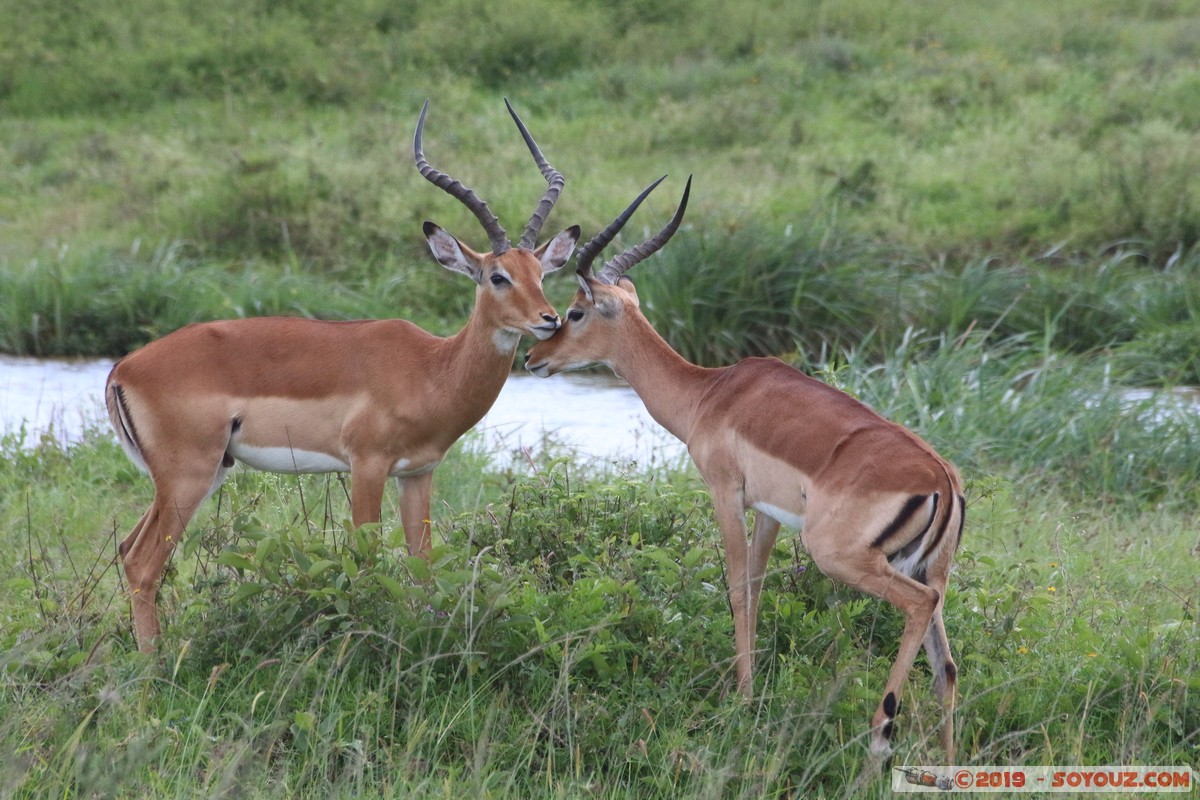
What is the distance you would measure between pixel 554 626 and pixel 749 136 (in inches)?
404

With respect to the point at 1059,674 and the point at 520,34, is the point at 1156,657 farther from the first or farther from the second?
the point at 520,34

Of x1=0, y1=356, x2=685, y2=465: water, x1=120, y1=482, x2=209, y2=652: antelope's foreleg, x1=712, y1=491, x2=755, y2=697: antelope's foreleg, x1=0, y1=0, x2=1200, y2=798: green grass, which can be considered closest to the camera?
x1=0, y1=0, x2=1200, y2=798: green grass

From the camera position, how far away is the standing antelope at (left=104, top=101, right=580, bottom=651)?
430 cm

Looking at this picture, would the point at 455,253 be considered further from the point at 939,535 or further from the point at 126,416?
the point at 939,535

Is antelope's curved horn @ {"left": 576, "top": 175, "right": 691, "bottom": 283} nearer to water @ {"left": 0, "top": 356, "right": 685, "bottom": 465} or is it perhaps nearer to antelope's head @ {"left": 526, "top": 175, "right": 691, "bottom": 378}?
antelope's head @ {"left": 526, "top": 175, "right": 691, "bottom": 378}

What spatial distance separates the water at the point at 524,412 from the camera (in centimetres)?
664

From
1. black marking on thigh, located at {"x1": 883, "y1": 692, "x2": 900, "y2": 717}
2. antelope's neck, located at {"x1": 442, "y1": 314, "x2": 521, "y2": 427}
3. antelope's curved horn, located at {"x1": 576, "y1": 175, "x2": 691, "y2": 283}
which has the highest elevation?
antelope's curved horn, located at {"x1": 576, "y1": 175, "x2": 691, "y2": 283}

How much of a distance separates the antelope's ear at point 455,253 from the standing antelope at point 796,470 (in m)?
0.40

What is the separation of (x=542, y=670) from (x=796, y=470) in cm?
82

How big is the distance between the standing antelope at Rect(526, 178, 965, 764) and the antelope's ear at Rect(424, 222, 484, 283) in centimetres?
40

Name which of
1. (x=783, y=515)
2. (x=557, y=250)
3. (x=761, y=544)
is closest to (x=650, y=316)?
(x=557, y=250)

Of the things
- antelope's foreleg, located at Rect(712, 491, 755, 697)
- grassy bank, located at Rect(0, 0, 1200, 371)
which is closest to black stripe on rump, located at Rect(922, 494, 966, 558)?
antelope's foreleg, located at Rect(712, 491, 755, 697)

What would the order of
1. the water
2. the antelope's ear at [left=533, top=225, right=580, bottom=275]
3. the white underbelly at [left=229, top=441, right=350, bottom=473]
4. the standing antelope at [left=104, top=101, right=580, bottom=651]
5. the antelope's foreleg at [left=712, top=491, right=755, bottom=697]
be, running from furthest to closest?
the water → the antelope's ear at [left=533, top=225, right=580, bottom=275] → the white underbelly at [left=229, top=441, right=350, bottom=473] → the standing antelope at [left=104, top=101, right=580, bottom=651] → the antelope's foreleg at [left=712, top=491, right=755, bottom=697]

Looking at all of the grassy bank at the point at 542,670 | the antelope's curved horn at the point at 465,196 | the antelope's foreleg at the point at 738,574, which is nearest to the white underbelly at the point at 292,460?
the grassy bank at the point at 542,670
